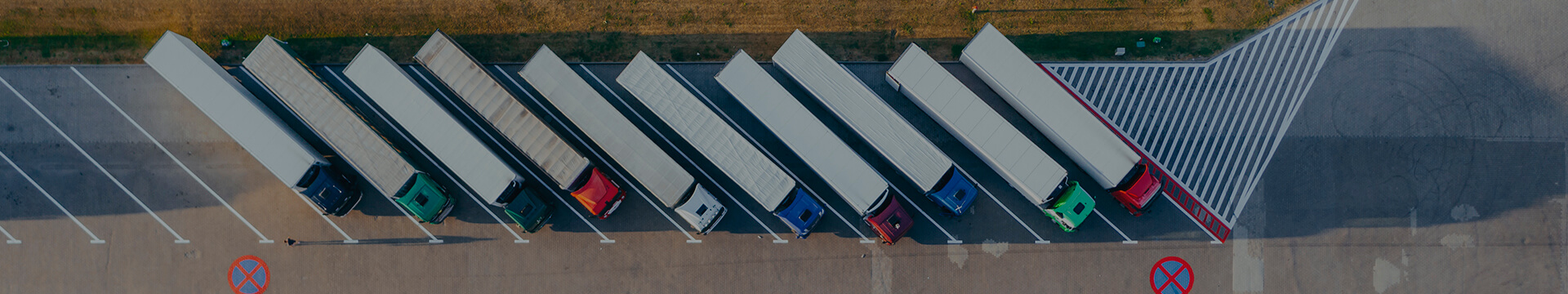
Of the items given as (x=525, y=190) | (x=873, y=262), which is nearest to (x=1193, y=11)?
(x=873, y=262)

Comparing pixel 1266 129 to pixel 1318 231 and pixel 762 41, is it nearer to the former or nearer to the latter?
pixel 1318 231

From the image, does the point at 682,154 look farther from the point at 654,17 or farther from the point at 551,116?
the point at 654,17

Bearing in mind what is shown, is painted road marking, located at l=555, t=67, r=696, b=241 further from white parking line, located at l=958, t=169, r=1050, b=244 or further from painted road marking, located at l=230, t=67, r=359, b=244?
white parking line, located at l=958, t=169, r=1050, b=244

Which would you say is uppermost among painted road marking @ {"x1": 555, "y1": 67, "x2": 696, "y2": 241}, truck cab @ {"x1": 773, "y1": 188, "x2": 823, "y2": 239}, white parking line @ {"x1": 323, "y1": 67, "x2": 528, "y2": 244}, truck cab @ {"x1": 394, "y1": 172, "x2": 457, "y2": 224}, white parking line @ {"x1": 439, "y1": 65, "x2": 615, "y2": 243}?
truck cab @ {"x1": 773, "y1": 188, "x2": 823, "y2": 239}


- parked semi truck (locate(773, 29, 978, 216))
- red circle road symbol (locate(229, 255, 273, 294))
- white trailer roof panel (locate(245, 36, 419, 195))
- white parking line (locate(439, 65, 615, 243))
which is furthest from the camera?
red circle road symbol (locate(229, 255, 273, 294))

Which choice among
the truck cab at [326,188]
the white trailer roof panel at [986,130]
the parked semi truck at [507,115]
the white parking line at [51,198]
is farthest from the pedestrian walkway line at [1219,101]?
the white parking line at [51,198]

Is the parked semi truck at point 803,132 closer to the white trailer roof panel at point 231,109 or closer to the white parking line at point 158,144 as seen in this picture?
the white trailer roof panel at point 231,109

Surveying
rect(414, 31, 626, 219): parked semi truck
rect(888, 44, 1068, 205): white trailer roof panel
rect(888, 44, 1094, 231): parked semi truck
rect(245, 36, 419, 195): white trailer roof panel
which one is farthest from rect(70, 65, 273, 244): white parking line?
rect(888, 44, 1068, 205): white trailer roof panel
